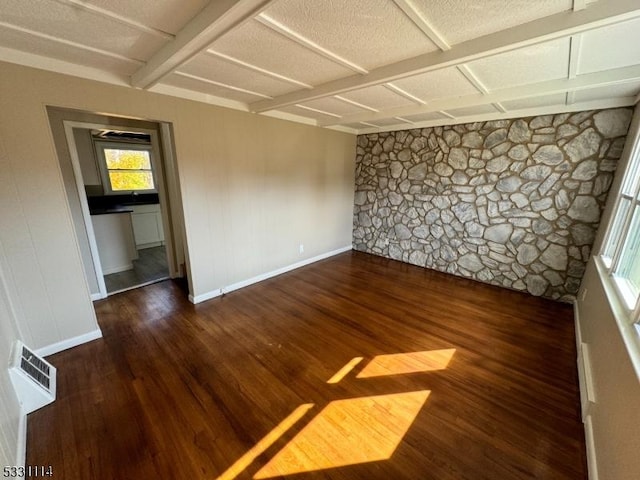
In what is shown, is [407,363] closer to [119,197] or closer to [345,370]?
[345,370]

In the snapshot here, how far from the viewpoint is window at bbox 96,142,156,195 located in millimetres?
4980

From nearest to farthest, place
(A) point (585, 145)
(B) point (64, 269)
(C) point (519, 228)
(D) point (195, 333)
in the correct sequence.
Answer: (B) point (64, 269)
(D) point (195, 333)
(A) point (585, 145)
(C) point (519, 228)

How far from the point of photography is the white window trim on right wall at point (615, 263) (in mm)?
1351

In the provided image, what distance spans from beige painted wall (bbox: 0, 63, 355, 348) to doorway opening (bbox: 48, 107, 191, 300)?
0.28m

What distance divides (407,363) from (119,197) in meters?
5.99

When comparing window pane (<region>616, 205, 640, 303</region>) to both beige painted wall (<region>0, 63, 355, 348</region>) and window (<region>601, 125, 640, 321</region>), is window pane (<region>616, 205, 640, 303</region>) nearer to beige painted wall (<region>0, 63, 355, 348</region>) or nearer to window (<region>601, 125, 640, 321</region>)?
window (<region>601, 125, 640, 321</region>)

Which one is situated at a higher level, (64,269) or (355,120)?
(355,120)

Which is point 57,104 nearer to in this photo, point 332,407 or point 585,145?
point 332,407

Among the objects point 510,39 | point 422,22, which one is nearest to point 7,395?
point 422,22

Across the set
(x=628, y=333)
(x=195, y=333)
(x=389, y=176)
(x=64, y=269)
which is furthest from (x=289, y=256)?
(x=628, y=333)

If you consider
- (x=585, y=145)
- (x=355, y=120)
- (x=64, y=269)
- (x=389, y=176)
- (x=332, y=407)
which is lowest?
(x=332, y=407)

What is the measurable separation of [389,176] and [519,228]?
7.05 ft

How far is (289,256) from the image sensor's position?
4.32 meters

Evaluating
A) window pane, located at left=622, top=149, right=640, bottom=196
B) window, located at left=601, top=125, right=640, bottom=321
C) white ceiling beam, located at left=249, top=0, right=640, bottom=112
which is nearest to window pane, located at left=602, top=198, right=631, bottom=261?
window, located at left=601, top=125, right=640, bottom=321
